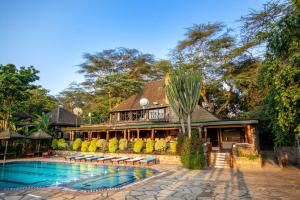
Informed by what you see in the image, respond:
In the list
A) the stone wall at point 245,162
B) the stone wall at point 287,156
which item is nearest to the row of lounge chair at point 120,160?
the stone wall at point 245,162

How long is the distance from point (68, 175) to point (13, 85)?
14727 mm

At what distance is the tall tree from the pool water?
7945 mm

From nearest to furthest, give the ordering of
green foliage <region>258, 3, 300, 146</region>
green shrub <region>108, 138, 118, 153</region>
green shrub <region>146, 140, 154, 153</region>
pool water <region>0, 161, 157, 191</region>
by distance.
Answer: green foliage <region>258, 3, 300, 146</region> → pool water <region>0, 161, 157, 191</region> → green shrub <region>146, 140, 154, 153</region> → green shrub <region>108, 138, 118, 153</region>

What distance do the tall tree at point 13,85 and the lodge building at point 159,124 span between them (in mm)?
7320

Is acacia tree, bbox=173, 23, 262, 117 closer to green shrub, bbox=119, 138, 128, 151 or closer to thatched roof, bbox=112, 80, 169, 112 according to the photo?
thatched roof, bbox=112, 80, 169, 112

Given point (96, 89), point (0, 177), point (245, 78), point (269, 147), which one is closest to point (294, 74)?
point (0, 177)

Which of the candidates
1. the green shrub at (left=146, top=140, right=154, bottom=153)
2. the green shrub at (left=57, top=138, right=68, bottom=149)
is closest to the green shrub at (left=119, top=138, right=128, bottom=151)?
the green shrub at (left=146, top=140, right=154, bottom=153)

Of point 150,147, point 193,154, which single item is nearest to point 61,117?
point 150,147

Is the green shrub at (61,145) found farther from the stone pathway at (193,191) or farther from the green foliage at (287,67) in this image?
the green foliage at (287,67)

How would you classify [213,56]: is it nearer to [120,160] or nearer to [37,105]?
[120,160]

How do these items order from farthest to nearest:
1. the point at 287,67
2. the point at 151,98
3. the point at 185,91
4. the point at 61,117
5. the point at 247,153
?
1. the point at 61,117
2. the point at 151,98
3. the point at 185,91
4. the point at 247,153
5. the point at 287,67

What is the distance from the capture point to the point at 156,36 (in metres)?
22.9

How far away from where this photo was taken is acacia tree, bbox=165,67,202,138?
50.2 ft

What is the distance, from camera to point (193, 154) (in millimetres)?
14312
